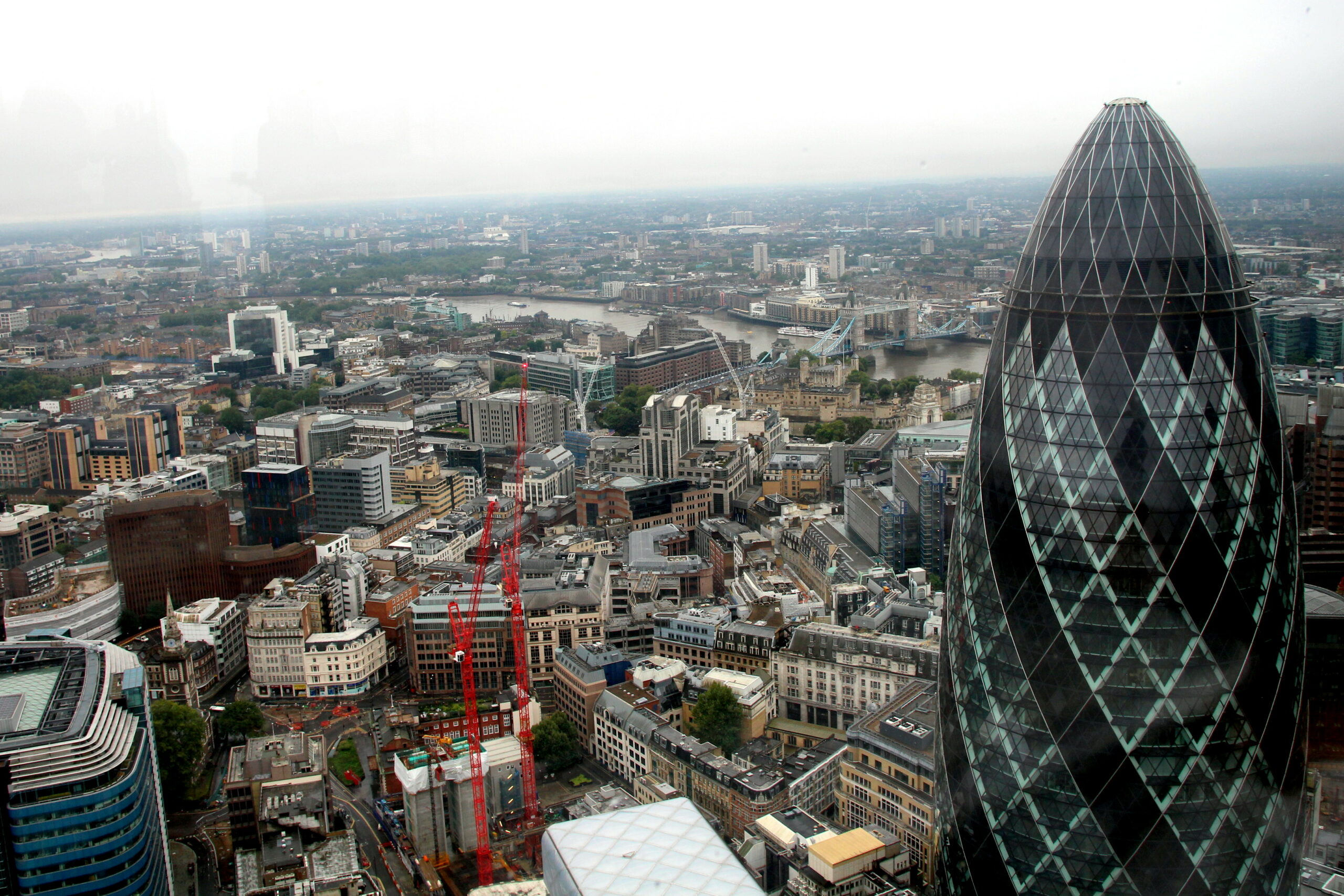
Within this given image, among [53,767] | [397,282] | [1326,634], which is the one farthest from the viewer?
[397,282]

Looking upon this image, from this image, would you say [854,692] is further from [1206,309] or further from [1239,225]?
[1206,309]

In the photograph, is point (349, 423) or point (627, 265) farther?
point (627, 265)

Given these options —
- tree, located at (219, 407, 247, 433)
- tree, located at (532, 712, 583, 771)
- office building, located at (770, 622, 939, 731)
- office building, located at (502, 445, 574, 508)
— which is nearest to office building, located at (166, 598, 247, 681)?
tree, located at (532, 712, 583, 771)

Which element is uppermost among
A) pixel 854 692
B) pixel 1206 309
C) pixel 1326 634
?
pixel 1206 309

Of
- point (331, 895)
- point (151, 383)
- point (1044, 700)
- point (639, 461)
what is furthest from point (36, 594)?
point (151, 383)

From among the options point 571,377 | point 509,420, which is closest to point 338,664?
point 509,420

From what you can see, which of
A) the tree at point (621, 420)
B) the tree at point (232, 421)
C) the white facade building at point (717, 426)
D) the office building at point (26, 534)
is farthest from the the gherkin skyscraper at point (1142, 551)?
the tree at point (232, 421)

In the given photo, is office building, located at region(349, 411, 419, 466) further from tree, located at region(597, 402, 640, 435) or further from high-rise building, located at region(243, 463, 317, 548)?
tree, located at region(597, 402, 640, 435)
